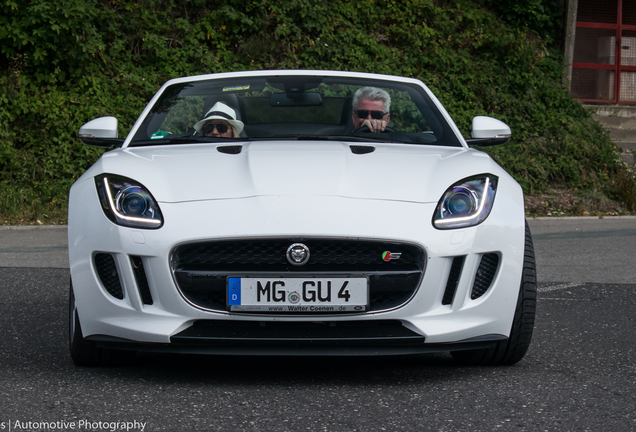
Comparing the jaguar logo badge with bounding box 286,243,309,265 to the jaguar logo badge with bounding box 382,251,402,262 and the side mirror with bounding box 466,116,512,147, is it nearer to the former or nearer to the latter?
the jaguar logo badge with bounding box 382,251,402,262

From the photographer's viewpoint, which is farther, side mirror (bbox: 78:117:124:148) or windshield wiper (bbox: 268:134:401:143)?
side mirror (bbox: 78:117:124:148)

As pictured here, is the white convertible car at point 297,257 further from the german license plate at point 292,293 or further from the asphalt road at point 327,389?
the asphalt road at point 327,389

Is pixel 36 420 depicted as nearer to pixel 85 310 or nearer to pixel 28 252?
pixel 85 310

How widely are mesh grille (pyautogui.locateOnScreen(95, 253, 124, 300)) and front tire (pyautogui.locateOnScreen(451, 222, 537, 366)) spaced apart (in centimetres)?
146

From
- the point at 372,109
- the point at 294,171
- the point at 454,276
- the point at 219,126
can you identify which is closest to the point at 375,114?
the point at 372,109

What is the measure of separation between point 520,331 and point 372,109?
1.64 meters

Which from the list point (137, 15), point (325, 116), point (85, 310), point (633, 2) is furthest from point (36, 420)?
point (633, 2)

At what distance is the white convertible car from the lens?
2932 millimetres

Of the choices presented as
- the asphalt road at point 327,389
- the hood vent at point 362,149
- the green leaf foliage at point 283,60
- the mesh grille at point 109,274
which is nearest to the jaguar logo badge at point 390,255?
the asphalt road at point 327,389

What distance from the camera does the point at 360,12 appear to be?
14.2m

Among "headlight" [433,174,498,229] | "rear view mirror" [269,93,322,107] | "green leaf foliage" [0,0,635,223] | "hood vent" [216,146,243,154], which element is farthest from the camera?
"green leaf foliage" [0,0,635,223]

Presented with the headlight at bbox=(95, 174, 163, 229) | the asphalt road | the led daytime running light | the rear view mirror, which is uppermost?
the rear view mirror

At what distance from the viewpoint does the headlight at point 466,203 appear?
3.04 m

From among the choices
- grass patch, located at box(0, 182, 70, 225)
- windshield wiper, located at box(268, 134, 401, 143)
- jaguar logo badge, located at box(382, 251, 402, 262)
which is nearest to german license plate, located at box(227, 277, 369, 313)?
jaguar logo badge, located at box(382, 251, 402, 262)
